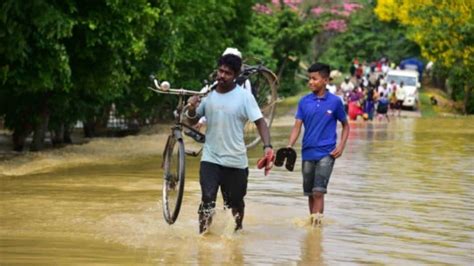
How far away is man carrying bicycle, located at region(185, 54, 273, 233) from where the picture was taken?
34.5 feet

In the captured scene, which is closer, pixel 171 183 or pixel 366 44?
pixel 171 183

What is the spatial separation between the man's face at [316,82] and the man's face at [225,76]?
1.42 m

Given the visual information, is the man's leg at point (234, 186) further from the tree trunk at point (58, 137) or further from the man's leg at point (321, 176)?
the tree trunk at point (58, 137)

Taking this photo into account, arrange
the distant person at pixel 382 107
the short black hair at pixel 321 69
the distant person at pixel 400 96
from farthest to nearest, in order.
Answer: the distant person at pixel 400 96 < the distant person at pixel 382 107 < the short black hair at pixel 321 69

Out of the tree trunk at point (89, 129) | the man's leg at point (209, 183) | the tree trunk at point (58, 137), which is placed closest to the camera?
the man's leg at point (209, 183)

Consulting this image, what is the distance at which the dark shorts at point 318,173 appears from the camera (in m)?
Answer: 11.7

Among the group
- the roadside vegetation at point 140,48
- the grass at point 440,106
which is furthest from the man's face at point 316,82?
the grass at point 440,106

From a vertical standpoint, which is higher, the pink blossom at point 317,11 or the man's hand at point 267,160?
the pink blossom at point 317,11

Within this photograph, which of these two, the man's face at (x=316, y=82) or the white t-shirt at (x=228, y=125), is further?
the man's face at (x=316, y=82)

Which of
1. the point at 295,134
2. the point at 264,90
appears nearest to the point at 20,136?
the point at 264,90

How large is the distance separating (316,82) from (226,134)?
62.7 inches

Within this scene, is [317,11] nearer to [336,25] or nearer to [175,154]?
[336,25]

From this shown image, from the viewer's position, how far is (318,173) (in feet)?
38.6

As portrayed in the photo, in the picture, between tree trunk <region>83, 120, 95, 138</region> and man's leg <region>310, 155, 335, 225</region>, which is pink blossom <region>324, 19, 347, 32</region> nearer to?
tree trunk <region>83, 120, 95, 138</region>
